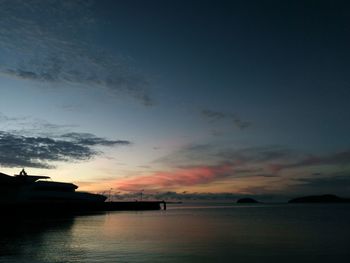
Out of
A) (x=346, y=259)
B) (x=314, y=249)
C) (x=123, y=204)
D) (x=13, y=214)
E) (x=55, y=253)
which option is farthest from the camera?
(x=123, y=204)

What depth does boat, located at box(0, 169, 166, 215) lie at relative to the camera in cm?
10125

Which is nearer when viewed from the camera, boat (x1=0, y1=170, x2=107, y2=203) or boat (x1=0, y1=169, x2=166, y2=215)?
boat (x1=0, y1=169, x2=166, y2=215)

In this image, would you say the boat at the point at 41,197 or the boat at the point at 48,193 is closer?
the boat at the point at 41,197

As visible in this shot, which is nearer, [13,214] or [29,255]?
[29,255]

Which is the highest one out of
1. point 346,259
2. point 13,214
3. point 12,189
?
point 12,189

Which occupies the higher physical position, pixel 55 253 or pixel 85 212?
pixel 85 212

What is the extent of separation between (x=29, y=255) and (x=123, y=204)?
13946 centimetres

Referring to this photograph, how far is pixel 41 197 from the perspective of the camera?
130 m

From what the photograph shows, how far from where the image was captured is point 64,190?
137 m

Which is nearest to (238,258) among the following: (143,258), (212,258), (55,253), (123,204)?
(212,258)

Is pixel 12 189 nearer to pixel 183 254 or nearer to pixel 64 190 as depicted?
pixel 64 190

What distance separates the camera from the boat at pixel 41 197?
101m

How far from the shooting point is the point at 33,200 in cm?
12788

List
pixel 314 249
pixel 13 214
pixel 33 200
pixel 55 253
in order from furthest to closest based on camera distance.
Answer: pixel 33 200
pixel 13 214
pixel 314 249
pixel 55 253
